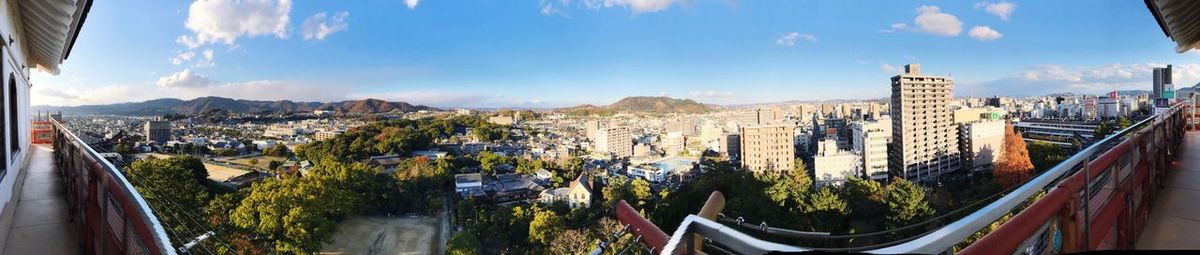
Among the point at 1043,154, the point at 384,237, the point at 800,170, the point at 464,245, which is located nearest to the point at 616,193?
the point at 464,245

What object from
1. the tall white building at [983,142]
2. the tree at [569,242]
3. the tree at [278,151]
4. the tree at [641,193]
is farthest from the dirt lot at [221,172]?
the tall white building at [983,142]

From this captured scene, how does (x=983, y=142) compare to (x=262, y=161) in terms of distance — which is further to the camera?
(x=983, y=142)

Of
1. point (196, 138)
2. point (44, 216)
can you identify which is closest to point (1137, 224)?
point (44, 216)

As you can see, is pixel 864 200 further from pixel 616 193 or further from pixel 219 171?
pixel 219 171

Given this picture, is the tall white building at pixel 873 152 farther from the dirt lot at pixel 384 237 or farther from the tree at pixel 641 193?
the dirt lot at pixel 384 237

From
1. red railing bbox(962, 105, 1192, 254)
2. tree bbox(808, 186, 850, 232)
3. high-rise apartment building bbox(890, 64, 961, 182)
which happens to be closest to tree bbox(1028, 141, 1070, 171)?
high-rise apartment building bbox(890, 64, 961, 182)

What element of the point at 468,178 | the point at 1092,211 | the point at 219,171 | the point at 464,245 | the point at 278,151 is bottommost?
the point at 464,245

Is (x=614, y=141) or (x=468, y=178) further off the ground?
(x=614, y=141)
